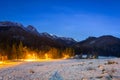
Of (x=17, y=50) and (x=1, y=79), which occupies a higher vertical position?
(x=17, y=50)

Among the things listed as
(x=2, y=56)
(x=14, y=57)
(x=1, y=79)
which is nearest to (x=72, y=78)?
(x=1, y=79)

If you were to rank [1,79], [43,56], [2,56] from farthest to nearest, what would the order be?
1. [43,56]
2. [2,56]
3. [1,79]

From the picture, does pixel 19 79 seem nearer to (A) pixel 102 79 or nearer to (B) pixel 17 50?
(A) pixel 102 79

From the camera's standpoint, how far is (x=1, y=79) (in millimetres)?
27078

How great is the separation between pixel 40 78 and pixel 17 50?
131 metres

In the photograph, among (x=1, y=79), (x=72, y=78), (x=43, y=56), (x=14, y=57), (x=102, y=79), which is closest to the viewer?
(x=102, y=79)

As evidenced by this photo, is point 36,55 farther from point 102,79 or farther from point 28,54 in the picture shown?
point 102,79

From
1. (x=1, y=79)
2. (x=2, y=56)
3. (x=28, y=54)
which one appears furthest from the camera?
(x=28, y=54)

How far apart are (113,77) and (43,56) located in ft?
565

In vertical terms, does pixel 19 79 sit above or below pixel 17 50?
below

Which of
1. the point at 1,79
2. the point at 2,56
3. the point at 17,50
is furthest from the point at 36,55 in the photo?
the point at 1,79

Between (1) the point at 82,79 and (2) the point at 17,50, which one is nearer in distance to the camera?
(1) the point at 82,79

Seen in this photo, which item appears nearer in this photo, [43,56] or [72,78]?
[72,78]

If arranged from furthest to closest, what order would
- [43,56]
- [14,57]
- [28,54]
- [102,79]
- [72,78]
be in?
[43,56] < [28,54] < [14,57] < [72,78] < [102,79]
